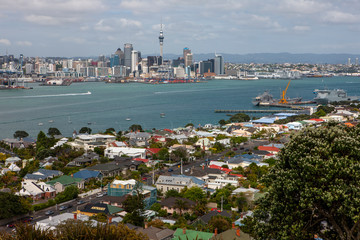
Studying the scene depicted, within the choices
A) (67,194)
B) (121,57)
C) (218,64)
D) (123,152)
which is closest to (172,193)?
(67,194)

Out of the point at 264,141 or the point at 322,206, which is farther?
the point at 264,141

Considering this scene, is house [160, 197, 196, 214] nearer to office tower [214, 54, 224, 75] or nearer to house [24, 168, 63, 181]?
house [24, 168, 63, 181]

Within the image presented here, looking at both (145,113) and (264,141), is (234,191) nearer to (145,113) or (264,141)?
(264,141)

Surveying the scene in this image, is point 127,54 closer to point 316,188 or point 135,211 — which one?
point 135,211

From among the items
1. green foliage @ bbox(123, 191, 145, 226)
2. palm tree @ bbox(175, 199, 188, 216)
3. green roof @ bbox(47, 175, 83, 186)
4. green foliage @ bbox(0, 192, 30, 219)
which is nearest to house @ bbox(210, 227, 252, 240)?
green foliage @ bbox(123, 191, 145, 226)

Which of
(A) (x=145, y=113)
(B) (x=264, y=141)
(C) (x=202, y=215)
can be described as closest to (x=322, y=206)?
(C) (x=202, y=215)

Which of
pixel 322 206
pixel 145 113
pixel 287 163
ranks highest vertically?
pixel 287 163

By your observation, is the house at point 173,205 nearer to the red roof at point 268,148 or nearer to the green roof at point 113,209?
the green roof at point 113,209
